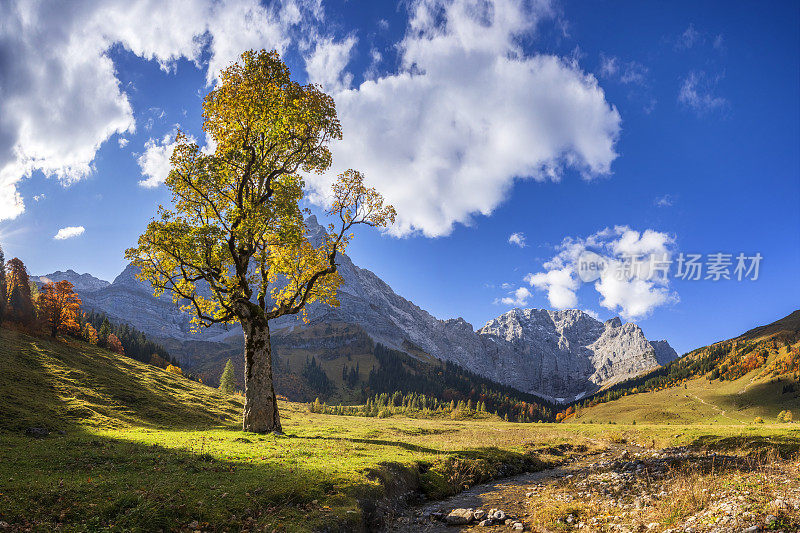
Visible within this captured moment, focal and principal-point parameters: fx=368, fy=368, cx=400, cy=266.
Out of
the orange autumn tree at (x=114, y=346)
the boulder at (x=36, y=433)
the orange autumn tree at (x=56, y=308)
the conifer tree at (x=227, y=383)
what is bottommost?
the conifer tree at (x=227, y=383)

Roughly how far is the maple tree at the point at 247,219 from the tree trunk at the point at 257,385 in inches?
2.7

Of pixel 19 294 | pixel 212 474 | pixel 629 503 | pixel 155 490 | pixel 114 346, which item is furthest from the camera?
pixel 114 346

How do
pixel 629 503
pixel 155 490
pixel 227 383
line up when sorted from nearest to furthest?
pixel 155 490, pixel 629 503, pixel 227 383

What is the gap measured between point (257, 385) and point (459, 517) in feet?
57.8

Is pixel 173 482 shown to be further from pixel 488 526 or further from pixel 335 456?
pixel 488 526

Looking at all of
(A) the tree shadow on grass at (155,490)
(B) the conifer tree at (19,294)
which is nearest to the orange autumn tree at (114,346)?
(B) the conifer tree at (19,294)

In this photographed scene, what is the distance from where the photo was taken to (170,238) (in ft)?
79.0

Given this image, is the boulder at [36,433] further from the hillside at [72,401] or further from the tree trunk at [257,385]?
the tree trunk at [257,385]

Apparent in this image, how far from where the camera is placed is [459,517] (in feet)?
46.9

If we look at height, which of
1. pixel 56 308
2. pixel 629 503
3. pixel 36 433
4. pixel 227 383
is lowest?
pixel 227 383

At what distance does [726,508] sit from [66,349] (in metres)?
105

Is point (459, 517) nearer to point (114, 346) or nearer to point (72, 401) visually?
point (72, 401)

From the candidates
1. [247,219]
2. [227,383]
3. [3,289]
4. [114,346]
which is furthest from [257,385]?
[114,346]

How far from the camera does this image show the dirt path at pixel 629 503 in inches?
403
